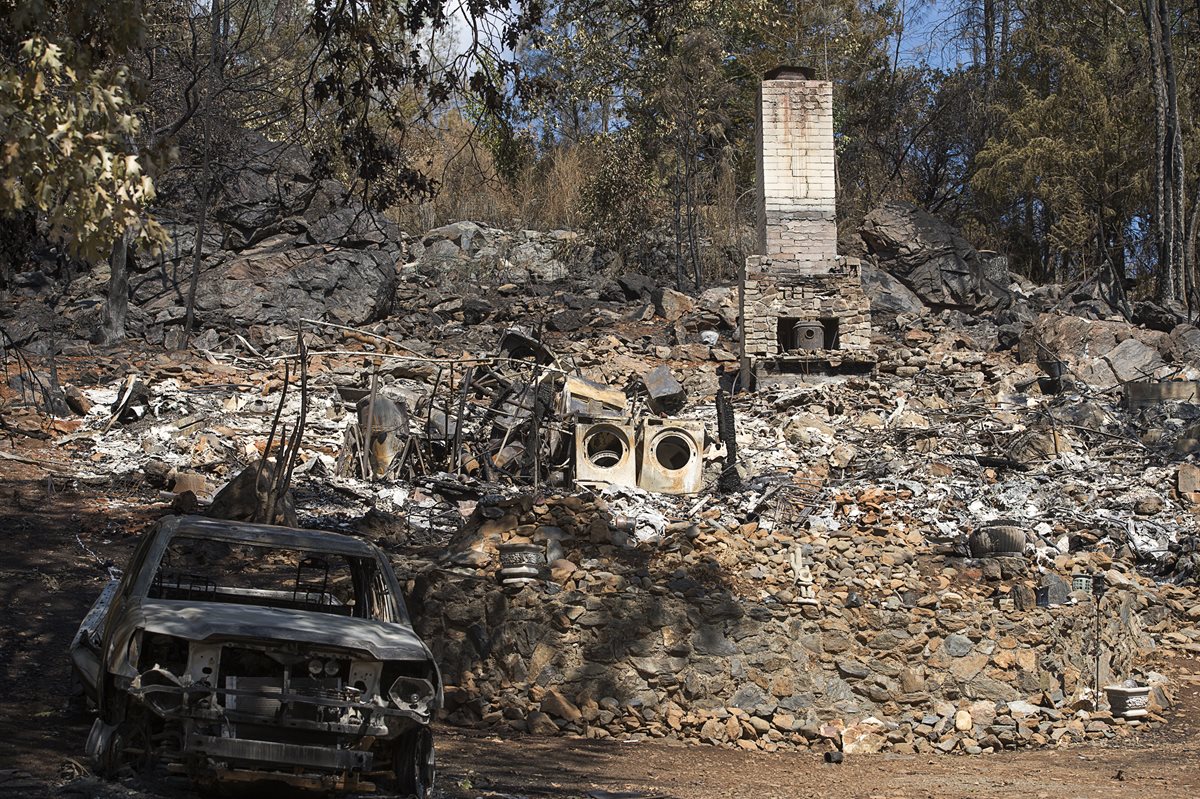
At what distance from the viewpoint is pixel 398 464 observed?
1742 centimetres

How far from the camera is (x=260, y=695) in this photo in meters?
5.31

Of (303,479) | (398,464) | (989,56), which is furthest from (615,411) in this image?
(989,56)

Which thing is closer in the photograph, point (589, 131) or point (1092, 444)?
point (1092, 444)

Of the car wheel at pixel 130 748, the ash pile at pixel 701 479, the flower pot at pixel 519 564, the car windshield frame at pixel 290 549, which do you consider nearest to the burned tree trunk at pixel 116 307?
the ash pile at pixel 701 479

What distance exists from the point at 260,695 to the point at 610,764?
3352 mm

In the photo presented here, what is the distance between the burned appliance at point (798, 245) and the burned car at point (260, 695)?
18515 millimetres

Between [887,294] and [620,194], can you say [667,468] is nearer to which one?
[887,294]

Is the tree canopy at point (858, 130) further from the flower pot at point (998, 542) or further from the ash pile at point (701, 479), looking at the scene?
the flower pot at point (998, 542)

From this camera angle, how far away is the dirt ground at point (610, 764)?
6539 mm

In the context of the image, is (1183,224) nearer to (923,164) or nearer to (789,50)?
(923,164)

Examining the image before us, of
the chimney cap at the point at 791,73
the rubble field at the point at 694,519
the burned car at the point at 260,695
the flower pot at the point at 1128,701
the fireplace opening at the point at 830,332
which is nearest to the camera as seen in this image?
the burned car at the point at 260,695

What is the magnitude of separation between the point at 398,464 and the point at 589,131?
2357 cm

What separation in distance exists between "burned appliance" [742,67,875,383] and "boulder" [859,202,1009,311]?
648cm

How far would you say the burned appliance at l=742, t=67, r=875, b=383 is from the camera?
78.5 ft
